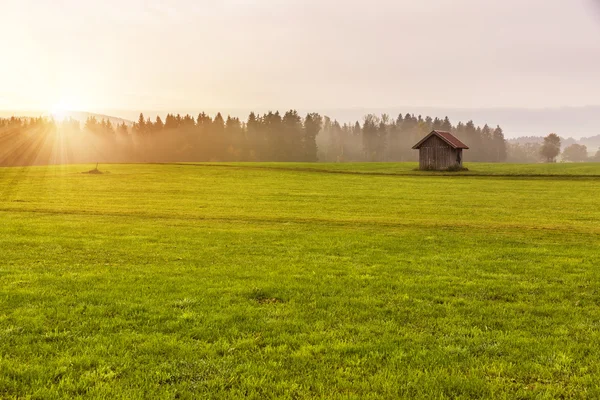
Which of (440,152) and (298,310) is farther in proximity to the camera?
(440,152)

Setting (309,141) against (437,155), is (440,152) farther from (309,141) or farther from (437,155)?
(309,141)

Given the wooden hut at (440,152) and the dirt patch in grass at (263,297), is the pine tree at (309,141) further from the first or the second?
the dirt patch in grass at (263,297)

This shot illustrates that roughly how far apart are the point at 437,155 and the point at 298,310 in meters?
74.0

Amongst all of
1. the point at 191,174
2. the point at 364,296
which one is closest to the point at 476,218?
the point at 364,296

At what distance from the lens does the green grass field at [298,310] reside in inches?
281

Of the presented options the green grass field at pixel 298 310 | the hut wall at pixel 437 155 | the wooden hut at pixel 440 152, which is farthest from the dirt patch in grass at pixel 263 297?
the hut wall at pixel 437 155

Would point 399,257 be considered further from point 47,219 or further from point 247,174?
point 247,174

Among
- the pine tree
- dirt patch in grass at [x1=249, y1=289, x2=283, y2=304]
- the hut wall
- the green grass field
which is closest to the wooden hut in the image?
the hut wall

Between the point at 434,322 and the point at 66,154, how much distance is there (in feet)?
658

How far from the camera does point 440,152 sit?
7900 centimetres

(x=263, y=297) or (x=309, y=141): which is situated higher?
(x=309, y=141)

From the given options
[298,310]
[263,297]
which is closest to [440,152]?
[263,297]

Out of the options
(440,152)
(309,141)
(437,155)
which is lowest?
(437,155)

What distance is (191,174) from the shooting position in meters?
70.6
